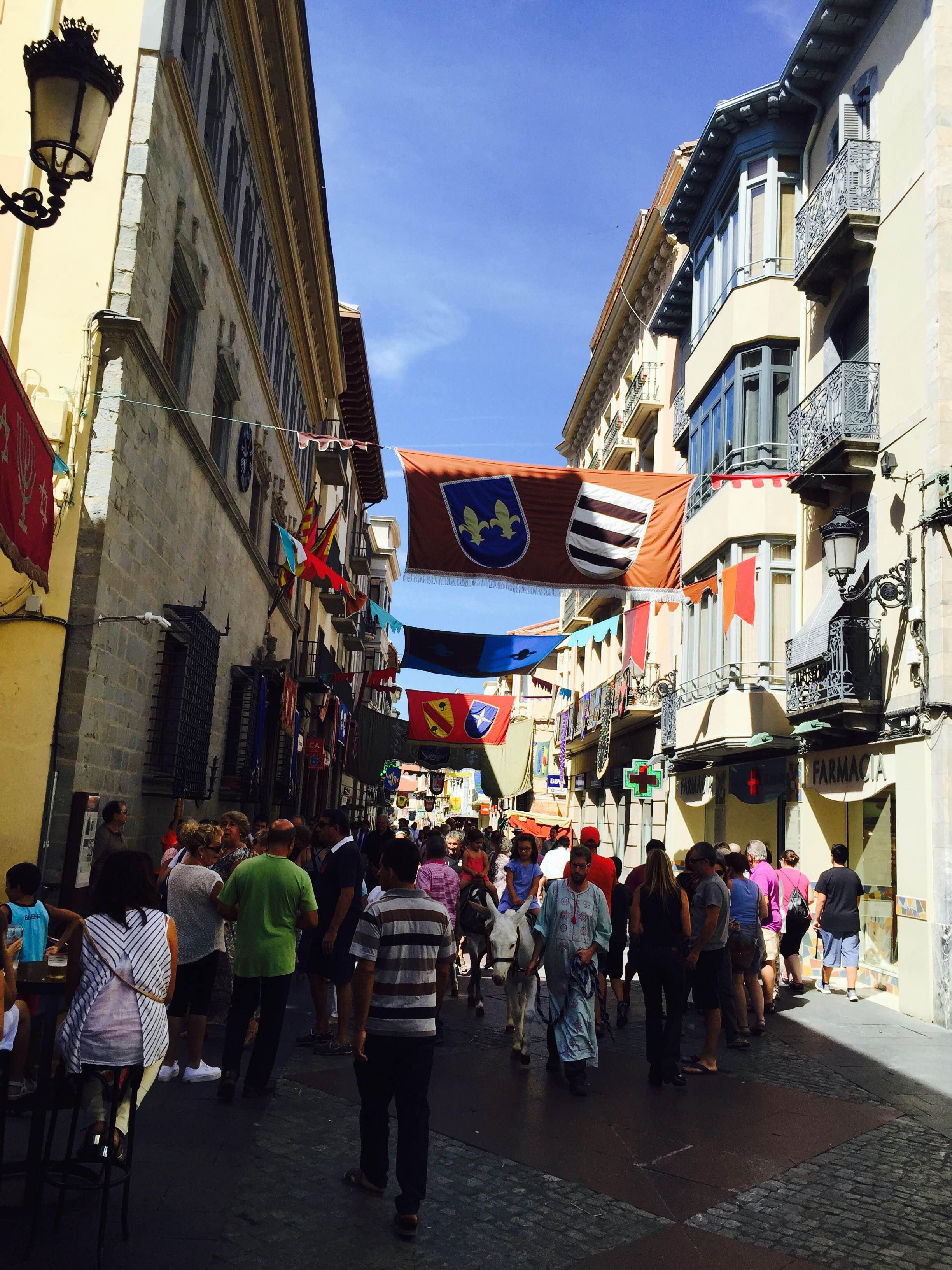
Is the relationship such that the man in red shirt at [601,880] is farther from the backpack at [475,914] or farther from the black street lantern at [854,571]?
the black street lantern at [854,571]

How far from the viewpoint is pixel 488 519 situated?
40.1ft

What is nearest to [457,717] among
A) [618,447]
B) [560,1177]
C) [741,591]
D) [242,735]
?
[618,447]

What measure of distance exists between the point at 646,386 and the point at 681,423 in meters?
4.86

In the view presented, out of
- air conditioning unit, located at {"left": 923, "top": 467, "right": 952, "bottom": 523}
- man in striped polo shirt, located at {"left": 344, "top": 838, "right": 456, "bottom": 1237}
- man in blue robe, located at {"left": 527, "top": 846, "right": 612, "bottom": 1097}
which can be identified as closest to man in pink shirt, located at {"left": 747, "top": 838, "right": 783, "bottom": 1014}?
man in blue robe, located at {"left": 527, "top": 846, "right": 612, "bottom": 1097}

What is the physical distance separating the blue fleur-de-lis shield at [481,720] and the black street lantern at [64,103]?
943 inches

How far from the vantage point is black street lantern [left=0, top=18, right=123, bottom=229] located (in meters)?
5.62

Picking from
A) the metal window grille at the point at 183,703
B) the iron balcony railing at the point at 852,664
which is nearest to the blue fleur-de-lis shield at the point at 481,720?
the iron balcony railing at the point at 852,664

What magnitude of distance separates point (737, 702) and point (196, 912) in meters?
12.7

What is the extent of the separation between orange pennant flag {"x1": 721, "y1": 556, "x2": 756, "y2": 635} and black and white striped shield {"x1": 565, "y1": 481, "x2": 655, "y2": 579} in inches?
232

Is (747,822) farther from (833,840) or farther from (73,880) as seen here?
(73,880)

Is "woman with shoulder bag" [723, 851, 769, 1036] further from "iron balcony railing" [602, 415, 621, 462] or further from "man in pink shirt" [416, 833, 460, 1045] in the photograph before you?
"iron balcony railing" [602, 415, 621, 462]

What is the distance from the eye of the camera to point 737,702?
18.5m

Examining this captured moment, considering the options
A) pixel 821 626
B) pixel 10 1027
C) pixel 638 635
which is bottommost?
pixel 10 1027

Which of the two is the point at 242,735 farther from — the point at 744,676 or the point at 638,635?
the point at 638,635
